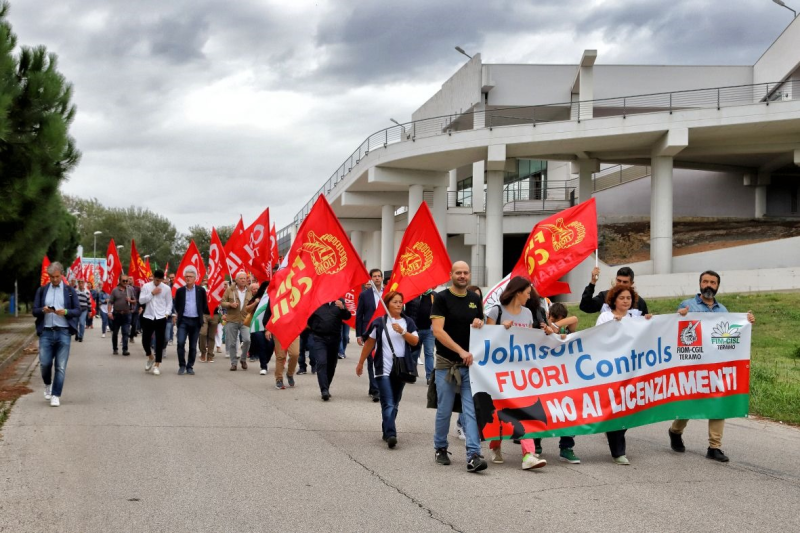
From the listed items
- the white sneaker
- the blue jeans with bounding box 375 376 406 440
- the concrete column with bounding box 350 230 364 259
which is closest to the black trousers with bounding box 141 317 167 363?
the blue jeans with bounding box 375 376 406 440

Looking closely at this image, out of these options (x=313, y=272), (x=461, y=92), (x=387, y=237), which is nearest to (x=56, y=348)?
(x=313, y=272)

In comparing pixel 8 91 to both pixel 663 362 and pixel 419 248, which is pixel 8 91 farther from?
pixel 663 362

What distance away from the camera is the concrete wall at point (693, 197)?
47875mm

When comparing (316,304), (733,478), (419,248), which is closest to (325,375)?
(316,304)

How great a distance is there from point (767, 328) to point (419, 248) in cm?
1436

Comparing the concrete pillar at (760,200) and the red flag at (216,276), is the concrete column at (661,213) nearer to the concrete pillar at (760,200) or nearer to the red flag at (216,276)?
the concrete pillar at (760,200)

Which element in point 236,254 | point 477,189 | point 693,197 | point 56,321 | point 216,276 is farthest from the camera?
point 693,197

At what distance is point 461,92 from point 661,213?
16.6 m

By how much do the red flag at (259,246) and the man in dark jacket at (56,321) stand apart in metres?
5.84

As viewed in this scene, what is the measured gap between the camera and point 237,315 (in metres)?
17.1

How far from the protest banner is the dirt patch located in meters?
29.9

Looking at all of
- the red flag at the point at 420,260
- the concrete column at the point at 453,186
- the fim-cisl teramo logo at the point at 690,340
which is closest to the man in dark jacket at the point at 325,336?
the red flag at the point at 420,260

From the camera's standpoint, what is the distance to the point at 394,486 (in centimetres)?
673

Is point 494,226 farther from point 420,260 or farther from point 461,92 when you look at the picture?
point 420,260
